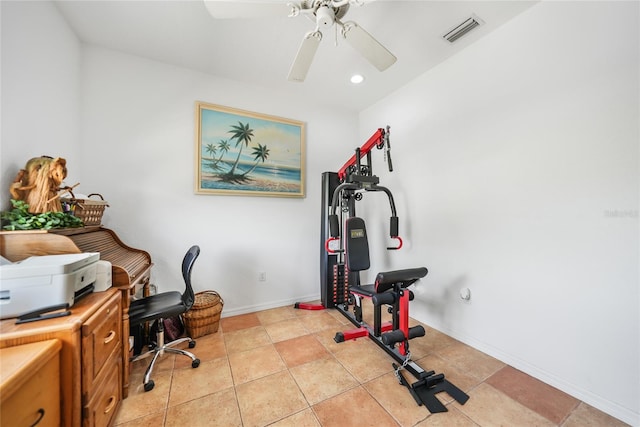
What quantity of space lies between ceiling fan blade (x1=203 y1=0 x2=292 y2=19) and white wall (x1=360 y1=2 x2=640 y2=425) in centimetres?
183

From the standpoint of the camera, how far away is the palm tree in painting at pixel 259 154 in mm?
2908

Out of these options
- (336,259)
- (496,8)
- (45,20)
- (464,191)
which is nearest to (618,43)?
(496,8)

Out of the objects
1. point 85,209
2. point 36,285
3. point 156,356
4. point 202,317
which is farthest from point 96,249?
point 202,317

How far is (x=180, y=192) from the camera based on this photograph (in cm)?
257

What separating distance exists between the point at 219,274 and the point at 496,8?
3514 millimetres

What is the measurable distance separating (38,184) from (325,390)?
2257 millimetres

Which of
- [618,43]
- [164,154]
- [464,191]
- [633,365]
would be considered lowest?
[633,365]

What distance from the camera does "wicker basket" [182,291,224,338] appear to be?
227 cm

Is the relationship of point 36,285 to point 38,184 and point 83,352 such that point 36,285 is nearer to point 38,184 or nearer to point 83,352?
point 83,352

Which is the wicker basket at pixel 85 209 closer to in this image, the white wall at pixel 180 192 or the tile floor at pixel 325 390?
the white wall at pixel 180 192

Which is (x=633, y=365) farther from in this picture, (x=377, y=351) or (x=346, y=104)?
(x=346, y=104)

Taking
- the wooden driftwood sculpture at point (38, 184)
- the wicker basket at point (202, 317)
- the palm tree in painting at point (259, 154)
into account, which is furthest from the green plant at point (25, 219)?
the palm tree in painting at point (259, 154)

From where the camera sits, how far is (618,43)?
147cm

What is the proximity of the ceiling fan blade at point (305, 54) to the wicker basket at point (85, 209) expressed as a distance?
5.89ft
